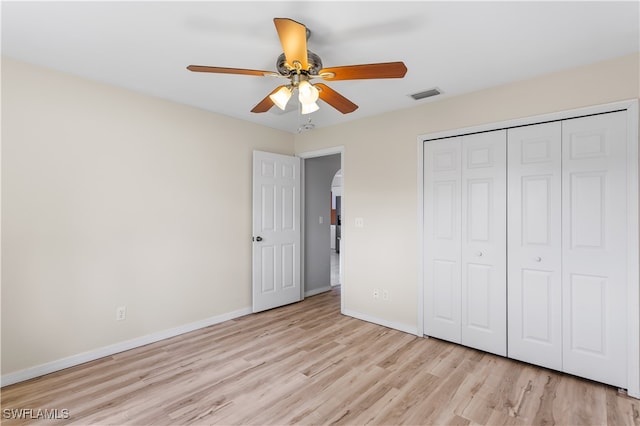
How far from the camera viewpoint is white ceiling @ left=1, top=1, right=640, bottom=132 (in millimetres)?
1812

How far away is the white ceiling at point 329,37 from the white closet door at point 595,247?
60 centimetres

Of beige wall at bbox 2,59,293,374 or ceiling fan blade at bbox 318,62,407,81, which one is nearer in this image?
ceiling fan blade at bbox 318,62,407,81

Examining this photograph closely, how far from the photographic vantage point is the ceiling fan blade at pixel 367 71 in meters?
1.76

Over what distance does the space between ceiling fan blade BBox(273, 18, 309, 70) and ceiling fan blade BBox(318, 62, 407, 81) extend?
17 cm

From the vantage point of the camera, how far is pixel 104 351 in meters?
2.82

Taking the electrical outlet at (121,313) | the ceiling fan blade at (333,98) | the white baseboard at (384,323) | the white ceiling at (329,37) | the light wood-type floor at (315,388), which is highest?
the white ceiling at (329,37)

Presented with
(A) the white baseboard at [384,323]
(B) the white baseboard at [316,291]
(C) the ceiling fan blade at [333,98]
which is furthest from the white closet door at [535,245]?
(B) the white baseboard at [316,291]

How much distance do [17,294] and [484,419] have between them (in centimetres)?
345

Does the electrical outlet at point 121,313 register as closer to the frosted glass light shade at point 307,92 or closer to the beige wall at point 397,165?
the beige wall at point 397,165

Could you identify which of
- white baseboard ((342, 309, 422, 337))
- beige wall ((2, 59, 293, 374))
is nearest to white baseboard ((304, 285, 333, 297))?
white baseboard ((342, 309, 422, 337))

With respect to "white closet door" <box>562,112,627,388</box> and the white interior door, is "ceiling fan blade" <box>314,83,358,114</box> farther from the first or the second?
the white interior door

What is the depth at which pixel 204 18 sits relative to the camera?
190 cm

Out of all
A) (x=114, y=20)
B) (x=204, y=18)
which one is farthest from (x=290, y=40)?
(x=114, y=20)

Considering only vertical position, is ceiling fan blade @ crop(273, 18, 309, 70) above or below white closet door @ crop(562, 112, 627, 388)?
above
